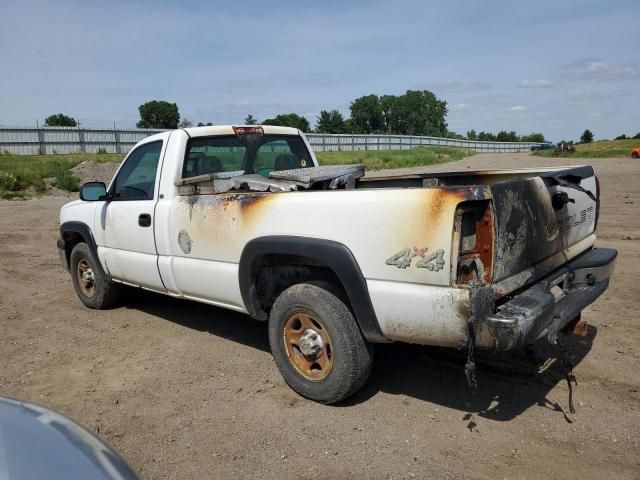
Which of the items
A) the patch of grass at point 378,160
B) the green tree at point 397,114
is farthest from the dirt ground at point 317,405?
the green tree at point 397,114

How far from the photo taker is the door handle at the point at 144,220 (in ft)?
15.7

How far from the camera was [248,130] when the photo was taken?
17.3 ft

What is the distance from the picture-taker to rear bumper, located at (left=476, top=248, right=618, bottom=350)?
112 inches

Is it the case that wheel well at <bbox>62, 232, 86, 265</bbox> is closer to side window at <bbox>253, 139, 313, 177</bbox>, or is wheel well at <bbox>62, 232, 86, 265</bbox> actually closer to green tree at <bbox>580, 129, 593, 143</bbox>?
side window at <bbox>253, 139, 313, 177</bbox>

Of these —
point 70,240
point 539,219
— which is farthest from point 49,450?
point 70,240

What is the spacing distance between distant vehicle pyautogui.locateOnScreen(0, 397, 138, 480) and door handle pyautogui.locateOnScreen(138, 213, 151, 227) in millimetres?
2752

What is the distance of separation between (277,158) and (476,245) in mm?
2869

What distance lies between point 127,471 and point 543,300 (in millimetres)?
2341

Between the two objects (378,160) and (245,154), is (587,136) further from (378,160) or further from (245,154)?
(245,154)

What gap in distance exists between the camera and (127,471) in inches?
74.5

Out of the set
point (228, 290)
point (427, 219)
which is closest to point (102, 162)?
point (228, 290)

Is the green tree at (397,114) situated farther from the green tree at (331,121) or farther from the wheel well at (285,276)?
the wheel well at (285,276)

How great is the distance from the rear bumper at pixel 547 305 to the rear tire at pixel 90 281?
433cm

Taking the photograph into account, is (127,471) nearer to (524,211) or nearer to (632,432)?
(524,211)
